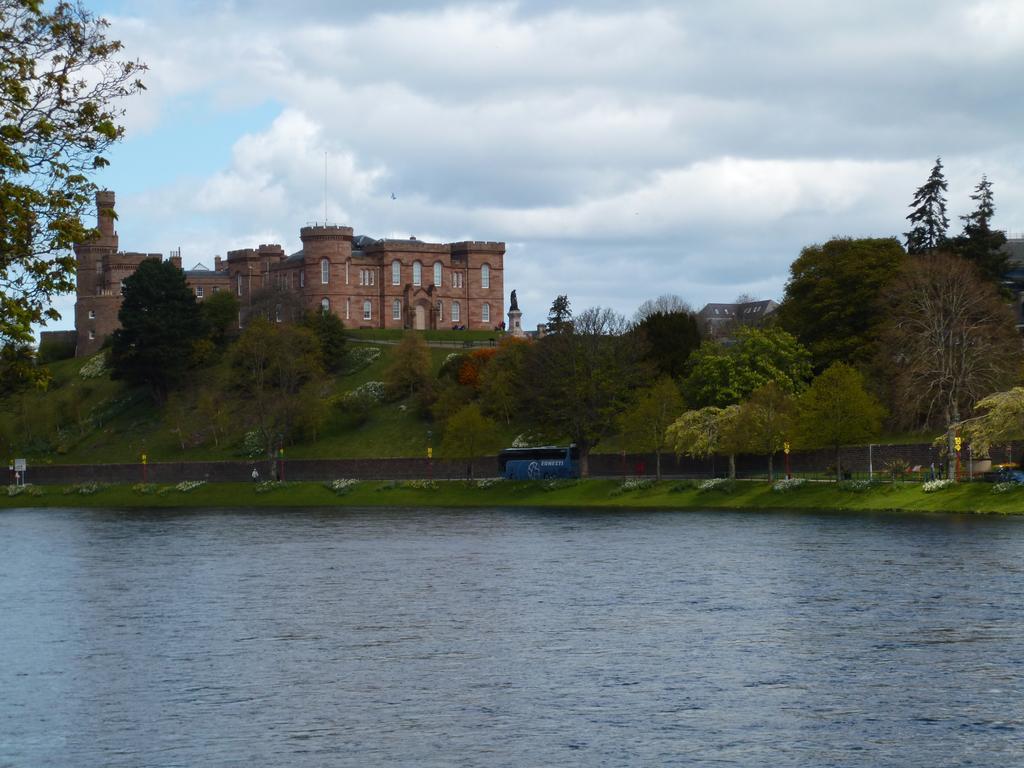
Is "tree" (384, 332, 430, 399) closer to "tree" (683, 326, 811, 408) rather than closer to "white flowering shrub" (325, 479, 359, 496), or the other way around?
"white flowering shrub" (325, 479, 359, 496)

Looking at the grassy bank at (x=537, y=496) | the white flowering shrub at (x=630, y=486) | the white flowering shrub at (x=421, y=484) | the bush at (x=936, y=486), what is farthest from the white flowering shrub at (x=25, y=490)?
the bush at (x=936, y=486)

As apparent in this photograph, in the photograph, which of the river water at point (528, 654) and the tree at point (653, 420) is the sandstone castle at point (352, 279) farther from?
the river water at point (528, 654)

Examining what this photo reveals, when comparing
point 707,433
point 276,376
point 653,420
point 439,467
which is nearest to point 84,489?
point 276,376

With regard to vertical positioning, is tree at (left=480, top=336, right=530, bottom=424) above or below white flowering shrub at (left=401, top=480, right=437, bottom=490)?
above

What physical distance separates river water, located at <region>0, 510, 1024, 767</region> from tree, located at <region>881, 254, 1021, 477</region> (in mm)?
26995

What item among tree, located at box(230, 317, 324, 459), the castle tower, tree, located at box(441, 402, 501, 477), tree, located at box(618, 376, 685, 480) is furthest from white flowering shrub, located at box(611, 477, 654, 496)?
the castle tower

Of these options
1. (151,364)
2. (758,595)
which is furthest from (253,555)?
(151,364)

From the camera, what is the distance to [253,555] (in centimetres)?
6450

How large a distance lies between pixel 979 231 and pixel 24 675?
325 feet

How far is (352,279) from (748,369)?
260 ft

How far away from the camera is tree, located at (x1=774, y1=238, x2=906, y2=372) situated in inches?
4363

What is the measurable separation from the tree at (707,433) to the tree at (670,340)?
927 inches

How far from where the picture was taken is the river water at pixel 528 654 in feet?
91.6

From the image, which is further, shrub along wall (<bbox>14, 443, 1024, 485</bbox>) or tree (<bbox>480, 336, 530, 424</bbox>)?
tree (<bbox>480, 336, 530, 424</bbox>)
